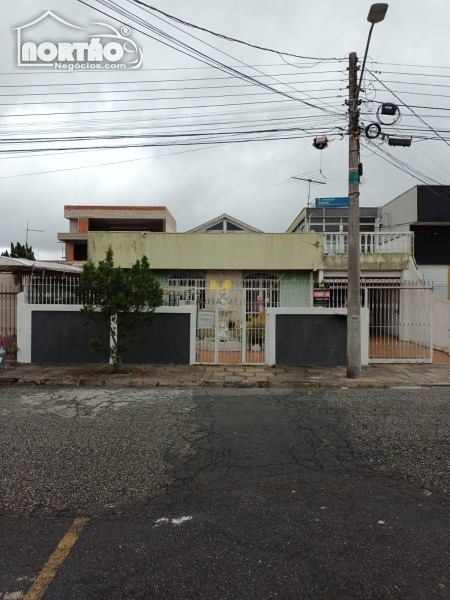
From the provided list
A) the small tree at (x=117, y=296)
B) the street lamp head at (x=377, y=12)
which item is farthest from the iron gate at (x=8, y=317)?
the street lamp head at (x=377, y=12)

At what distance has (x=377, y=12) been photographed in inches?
293

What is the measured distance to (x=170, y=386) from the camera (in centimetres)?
861

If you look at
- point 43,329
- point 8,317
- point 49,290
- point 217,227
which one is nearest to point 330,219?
point 217,227

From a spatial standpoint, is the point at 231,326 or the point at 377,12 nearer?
the point at 377,12

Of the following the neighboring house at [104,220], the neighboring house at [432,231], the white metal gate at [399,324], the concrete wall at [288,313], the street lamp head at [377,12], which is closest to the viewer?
the street lamp head at [377,12]

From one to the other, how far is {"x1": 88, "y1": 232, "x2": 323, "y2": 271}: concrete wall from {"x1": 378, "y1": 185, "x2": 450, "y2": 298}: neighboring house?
6.35m

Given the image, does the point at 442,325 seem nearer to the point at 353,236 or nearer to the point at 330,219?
the point at 353,236

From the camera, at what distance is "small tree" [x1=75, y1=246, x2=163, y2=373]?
29.8ft

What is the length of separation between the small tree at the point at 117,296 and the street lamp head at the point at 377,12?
650cm

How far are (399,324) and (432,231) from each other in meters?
10.3

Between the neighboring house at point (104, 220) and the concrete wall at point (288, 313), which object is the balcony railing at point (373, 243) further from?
the neighboring house at point (104, 220)

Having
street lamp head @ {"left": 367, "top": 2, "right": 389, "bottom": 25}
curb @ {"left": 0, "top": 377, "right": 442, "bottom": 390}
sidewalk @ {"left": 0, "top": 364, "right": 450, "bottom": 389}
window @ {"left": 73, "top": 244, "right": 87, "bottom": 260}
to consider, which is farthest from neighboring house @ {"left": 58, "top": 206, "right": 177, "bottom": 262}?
street lamp head @ {"left": 367, "top": 2, "right": 389, "bottom": 25}

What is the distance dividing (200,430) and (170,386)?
A: 321 centimetres

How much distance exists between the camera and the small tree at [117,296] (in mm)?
9078
